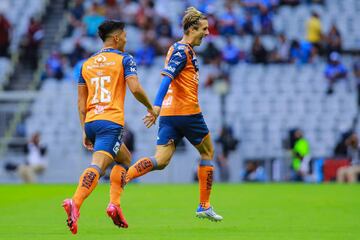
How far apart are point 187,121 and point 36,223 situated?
2.25 m

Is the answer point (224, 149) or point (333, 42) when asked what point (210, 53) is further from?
point (224, 149)

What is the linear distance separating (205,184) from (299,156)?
1487 cm

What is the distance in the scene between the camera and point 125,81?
35.2 feet

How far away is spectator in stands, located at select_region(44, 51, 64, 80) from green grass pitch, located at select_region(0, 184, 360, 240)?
30.6ft

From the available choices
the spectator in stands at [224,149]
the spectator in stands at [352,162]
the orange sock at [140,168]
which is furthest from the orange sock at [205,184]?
the spectator in stands at [224,149]

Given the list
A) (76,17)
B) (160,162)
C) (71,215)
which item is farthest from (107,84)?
(76,17)

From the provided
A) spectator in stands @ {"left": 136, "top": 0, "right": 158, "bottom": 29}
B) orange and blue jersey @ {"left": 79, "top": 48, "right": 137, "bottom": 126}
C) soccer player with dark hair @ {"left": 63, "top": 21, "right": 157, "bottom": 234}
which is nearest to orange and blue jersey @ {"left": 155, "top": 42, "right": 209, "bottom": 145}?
soccer player with dark hair @ {"left": 63, "top": 21, "right": 157, "bottom": 234}

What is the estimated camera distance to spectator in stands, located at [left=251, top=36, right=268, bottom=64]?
29.5 metres

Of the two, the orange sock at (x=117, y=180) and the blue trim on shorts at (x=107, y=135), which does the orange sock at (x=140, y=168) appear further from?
the blue trim on shorts at (x=107, y=135)

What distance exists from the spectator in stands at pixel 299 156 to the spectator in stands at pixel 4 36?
34.9 feet

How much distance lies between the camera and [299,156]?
2695 cm

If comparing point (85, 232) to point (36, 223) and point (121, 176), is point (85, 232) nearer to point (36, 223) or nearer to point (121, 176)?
point (121, 176)

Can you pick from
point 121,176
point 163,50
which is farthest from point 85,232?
point 163,50

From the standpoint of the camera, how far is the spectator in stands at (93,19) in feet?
105
